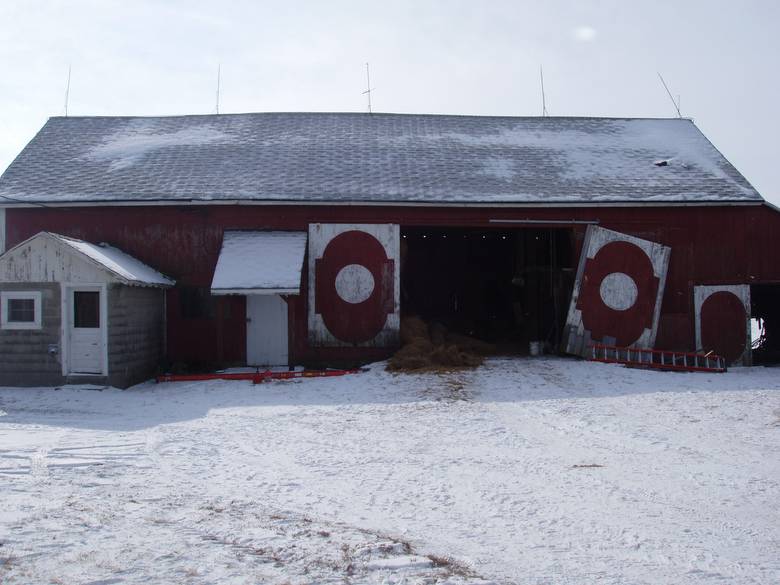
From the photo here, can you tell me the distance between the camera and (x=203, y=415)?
1088cm

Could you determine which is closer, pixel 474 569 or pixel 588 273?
pixel 474 569

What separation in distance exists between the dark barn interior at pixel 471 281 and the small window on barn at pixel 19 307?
458 inches

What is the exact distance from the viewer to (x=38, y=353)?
13430 millimetres

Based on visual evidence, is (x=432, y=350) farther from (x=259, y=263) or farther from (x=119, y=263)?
(x=119, y=263)

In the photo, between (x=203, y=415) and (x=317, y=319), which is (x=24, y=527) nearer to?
(x=203, y=415)

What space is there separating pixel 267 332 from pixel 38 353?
4928 millimetres

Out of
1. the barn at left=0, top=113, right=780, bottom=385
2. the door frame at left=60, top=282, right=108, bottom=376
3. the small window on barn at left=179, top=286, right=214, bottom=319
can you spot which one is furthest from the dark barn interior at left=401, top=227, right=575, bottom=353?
the door frame at left=60, top=282, right=108, bottom=376

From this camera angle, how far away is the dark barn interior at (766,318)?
20.2 meters

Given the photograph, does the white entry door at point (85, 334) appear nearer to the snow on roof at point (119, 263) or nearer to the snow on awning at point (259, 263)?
the snow on roof at point (119, 263)

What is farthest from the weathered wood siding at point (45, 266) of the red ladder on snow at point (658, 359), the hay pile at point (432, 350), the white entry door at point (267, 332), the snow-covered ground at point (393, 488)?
the red ladder on snow at point (658, 359)

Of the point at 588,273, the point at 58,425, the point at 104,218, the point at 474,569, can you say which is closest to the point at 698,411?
the point at 588,273

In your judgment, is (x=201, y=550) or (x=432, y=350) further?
(x=432, y=350)

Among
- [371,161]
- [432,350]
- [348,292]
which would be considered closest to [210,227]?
[348,292]

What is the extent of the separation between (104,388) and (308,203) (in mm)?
6060
